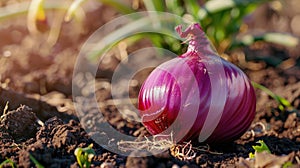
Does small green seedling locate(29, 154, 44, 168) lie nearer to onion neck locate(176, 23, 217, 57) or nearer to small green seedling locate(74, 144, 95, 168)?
small green seedling locate(74, 144, 95, 168)

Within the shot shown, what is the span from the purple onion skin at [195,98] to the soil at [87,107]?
0.28 ft

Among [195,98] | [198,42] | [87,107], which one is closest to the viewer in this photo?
[195,98]

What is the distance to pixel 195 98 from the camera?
6.09 feet

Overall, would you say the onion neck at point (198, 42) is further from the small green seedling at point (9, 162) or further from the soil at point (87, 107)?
the small green seedling at point (9, 162)

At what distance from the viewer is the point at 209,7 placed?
9.15 feet

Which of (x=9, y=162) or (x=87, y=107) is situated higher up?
(x=87, y=107)

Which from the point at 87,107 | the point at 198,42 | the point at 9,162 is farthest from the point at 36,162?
the point at 87,107

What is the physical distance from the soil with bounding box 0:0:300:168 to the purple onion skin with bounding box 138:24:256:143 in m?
0.09

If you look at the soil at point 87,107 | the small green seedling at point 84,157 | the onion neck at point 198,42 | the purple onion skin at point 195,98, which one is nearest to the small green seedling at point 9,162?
the soil at point 87,107

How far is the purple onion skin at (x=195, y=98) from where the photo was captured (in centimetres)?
186

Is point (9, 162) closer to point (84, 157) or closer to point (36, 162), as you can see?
point (36, 162)

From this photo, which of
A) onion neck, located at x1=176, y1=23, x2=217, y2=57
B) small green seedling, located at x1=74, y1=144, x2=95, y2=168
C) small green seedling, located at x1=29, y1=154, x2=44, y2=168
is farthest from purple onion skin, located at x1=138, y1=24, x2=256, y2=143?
small green seedling, located at x1=29, y1=154, x2=44, y2=168

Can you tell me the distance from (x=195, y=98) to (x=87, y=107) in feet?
2.59

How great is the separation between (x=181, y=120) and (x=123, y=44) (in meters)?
1.50
